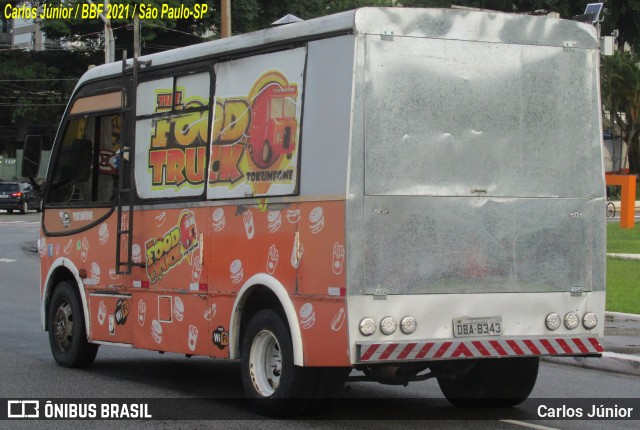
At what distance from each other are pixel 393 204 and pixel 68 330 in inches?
211

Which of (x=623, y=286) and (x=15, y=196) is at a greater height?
(x=15, y=196)

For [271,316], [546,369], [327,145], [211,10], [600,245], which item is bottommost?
[546,369]

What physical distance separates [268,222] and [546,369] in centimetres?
487

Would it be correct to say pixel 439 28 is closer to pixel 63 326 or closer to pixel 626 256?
pixel 63 326

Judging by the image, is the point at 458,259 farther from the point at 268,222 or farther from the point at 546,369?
the point at 546,369

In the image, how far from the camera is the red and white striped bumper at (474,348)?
859cm

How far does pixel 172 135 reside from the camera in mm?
11195

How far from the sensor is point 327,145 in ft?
29.2

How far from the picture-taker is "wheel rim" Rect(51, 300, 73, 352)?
509 inches

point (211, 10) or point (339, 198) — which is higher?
point (211, 10)

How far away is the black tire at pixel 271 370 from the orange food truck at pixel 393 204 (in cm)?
2

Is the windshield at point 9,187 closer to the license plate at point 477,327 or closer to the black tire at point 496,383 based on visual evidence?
the black tire at point 496,383

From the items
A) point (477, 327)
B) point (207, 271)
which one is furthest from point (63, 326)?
point (477, 327)

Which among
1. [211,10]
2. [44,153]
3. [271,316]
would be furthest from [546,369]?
[211,10]
